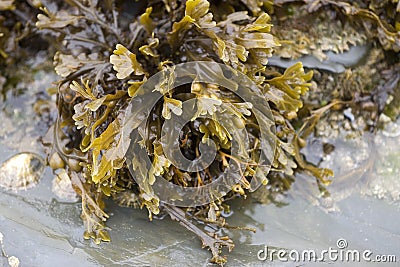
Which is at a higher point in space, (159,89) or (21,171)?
(159,89)

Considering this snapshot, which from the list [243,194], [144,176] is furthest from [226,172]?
[144,176]

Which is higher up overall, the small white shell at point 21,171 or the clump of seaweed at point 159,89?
the clump of seaweed at point 159,89

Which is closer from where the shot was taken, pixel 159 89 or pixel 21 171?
pixel 159 89

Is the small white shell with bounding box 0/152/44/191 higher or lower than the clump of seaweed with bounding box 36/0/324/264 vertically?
lower

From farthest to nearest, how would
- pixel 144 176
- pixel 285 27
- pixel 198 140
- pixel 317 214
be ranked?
1. pixel 285 27
2. pixel 317 214
3. pixel 198 140
4. pixel 144 176

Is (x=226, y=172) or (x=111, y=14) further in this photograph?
(x=111, y=14)

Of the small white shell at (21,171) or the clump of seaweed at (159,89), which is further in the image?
the small white shell at (21,171)

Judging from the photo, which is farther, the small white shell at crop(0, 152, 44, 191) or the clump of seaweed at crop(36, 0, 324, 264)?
the small white shell at crop(0, 152, 44, 191)

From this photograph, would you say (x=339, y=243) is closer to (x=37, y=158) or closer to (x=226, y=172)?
(x=226, y=172)
